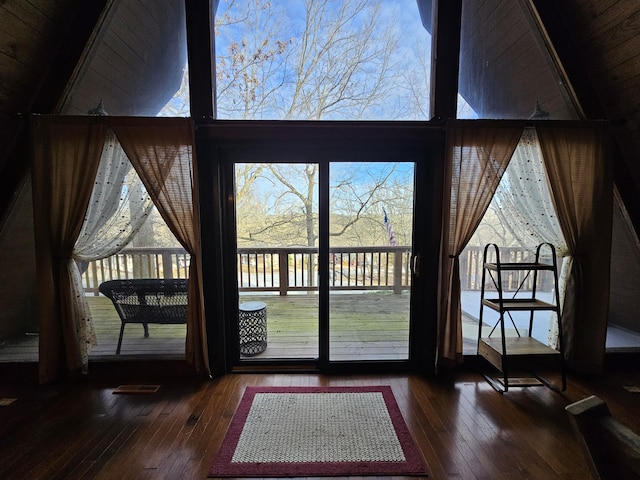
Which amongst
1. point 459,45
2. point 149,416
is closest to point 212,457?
point 149,416

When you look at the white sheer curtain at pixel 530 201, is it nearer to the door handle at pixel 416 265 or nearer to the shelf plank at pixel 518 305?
the shelf plank at pixel 518 305

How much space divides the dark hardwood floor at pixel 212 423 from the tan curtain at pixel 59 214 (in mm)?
415

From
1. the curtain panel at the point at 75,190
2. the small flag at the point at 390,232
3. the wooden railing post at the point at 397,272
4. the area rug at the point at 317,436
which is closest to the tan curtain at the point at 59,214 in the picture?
the curtain panel at the point at 75,190

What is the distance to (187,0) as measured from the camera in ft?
7.06

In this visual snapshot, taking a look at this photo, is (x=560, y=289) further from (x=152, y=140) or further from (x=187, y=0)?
(x=187, y=0)

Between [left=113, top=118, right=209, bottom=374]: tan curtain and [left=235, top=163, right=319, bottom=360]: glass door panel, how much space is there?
1.22ft

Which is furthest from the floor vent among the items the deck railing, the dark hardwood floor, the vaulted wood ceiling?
the vaulted wood ceiling

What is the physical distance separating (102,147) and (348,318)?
2698 mm

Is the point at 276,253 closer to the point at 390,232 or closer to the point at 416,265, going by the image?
the point at 390,232

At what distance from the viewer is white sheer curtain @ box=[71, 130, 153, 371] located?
2.27 m

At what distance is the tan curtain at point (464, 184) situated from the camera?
7.33 ft

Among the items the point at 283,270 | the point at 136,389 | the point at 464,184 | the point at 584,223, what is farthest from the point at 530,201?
the point at 136,389

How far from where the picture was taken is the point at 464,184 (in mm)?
2270

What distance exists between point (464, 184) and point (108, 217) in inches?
113
